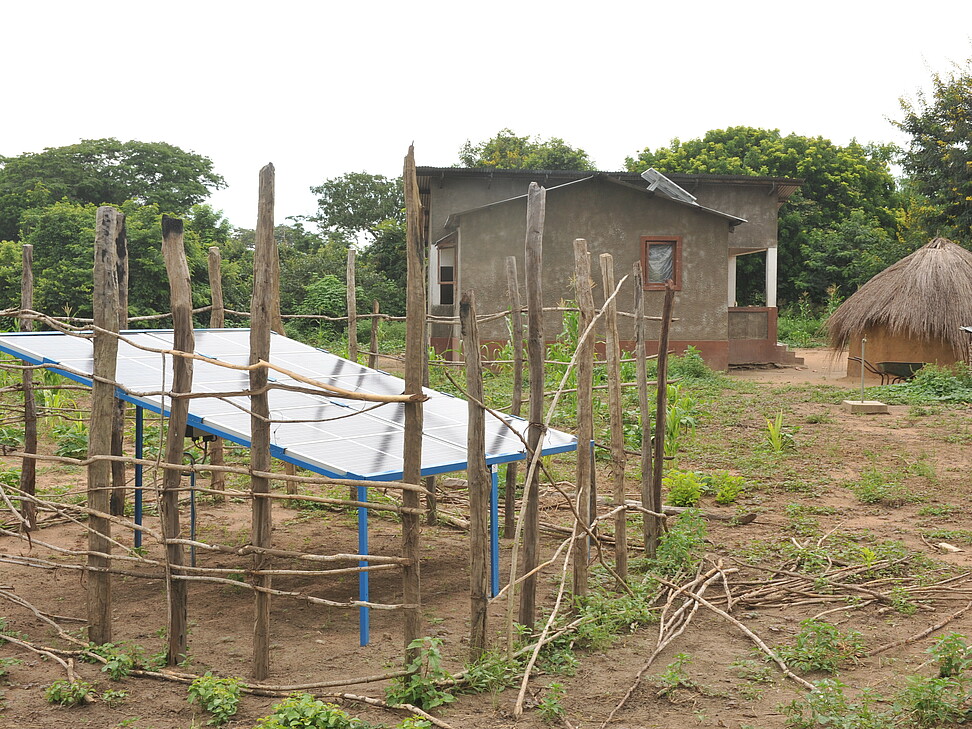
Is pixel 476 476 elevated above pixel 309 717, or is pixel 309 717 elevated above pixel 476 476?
pixel 476 476

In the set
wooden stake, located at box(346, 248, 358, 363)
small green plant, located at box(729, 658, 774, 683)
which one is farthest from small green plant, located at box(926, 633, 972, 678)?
wooden stake, located at box(346, 248, 358, 363)

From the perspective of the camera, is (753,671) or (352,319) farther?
(352,319)

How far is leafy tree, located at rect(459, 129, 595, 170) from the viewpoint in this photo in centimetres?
2927

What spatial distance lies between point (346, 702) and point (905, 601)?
350 cm

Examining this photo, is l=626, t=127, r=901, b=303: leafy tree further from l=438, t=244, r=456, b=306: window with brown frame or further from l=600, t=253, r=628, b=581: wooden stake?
l=600, t=253, r=628, b=581: wooden stake

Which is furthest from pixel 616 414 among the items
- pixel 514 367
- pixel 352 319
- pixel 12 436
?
pixel 12 436

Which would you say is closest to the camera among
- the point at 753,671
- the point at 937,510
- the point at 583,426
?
the point at 753,671

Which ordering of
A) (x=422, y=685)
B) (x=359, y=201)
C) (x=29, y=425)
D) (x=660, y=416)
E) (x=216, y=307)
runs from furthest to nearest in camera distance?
Answer: (x=359, y=201), (x=216, y=307), (x=29, y=425), (x=660, y=416), (x=422, y=685)

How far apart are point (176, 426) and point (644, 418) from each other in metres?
3.17

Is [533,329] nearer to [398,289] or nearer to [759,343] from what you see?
[759,343]

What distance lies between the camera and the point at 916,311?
15.7 meters

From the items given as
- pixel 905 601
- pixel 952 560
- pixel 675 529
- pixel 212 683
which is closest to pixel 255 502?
pixel 212 683

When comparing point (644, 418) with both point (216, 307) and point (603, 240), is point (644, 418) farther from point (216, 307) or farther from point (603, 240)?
point (603, 240)

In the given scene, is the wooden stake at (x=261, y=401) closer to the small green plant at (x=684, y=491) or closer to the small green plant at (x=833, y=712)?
the small green plant at (x=833, y=712)
